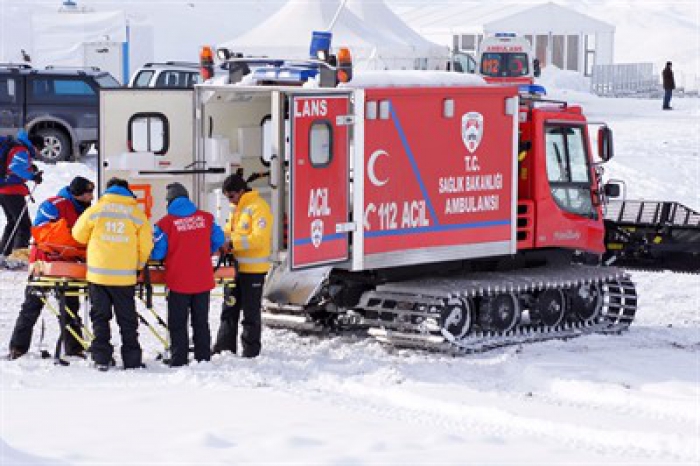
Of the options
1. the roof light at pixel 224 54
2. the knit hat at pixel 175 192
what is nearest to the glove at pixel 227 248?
the knit hat at pixel 175 192

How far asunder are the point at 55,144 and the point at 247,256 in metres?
15.8

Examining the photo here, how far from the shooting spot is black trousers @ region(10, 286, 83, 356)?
12.2 m

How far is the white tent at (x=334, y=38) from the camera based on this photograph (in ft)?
135

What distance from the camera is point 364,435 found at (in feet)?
31.0

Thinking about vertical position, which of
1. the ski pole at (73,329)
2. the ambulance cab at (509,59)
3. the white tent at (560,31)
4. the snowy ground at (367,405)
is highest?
the white tent at (560,31)

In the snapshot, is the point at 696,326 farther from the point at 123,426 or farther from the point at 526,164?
the point at 123,426

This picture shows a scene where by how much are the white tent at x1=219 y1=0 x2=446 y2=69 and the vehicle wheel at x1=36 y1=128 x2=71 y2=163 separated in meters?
12.9

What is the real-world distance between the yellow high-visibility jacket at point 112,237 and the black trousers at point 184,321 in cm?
47

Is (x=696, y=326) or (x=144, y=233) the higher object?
(x=144, y=233)

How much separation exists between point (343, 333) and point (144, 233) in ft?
10.0

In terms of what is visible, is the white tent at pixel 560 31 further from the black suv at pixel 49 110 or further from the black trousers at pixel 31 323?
the black trousers at pixel 31 323

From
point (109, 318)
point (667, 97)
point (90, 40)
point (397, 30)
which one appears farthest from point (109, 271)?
point (397, 30)

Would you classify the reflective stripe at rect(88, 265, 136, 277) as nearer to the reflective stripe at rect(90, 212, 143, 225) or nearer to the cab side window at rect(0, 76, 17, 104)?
the reflective stripe at rect(90, 212, 143, 225)

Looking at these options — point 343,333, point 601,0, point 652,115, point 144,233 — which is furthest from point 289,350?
point 601,0
